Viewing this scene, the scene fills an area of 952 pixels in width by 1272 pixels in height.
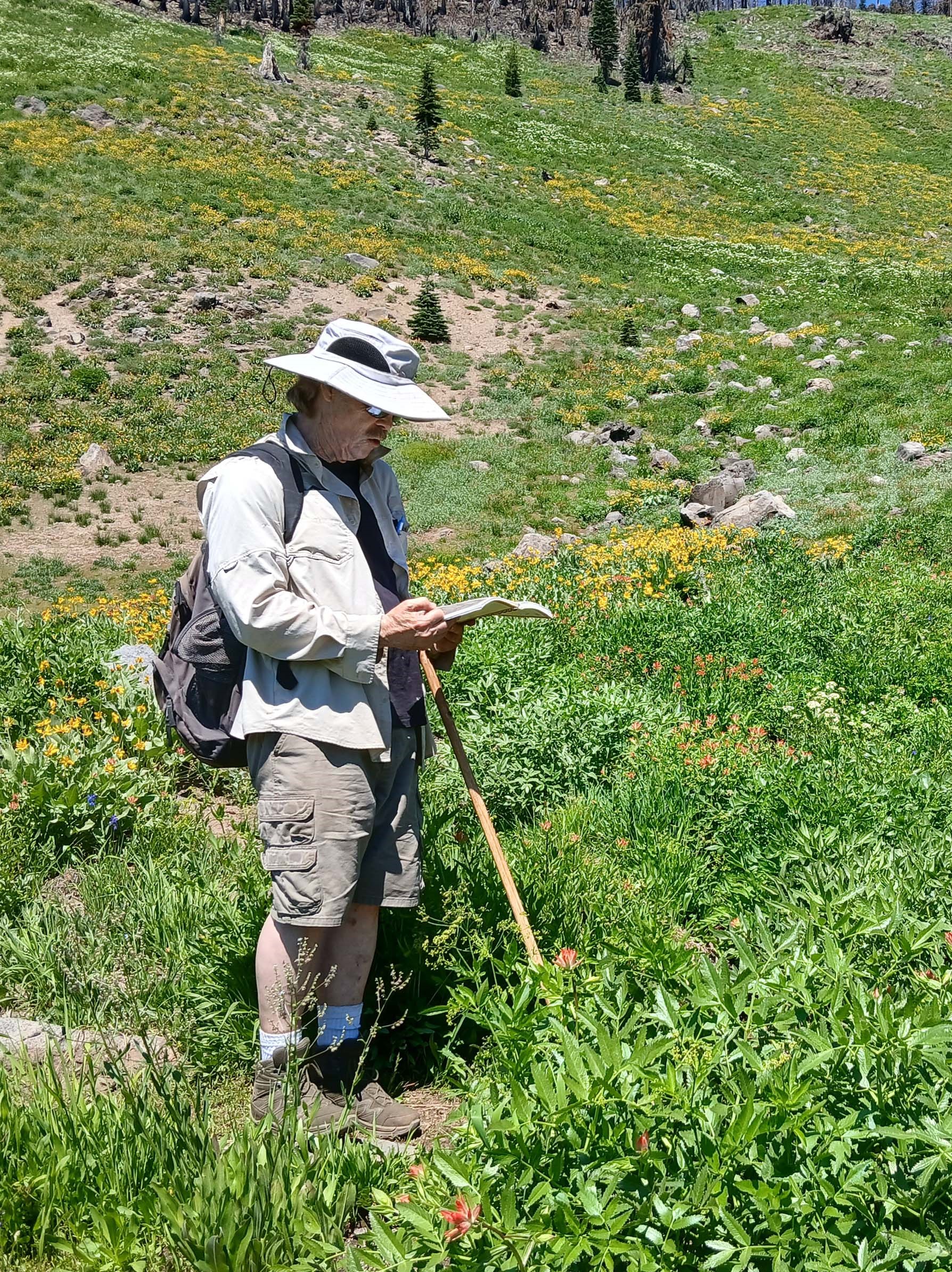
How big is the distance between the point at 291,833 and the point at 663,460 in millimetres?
13053

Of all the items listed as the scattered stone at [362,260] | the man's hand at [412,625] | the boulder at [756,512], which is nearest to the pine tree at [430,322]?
the scattered stone at [362,260]

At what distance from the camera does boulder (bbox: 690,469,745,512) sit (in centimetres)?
1170

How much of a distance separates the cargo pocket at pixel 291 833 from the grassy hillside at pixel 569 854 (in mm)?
441

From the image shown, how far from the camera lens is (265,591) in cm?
251

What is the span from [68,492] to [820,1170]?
15.6m

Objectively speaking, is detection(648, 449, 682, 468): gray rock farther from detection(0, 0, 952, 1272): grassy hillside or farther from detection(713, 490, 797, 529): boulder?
detection(713, 490, 797, 529): boulder

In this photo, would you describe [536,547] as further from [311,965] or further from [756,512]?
[311,965]

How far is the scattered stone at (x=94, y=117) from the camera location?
1226 inches

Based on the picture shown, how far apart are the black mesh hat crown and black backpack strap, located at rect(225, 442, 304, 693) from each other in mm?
331

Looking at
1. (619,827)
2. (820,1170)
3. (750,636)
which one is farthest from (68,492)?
(820,1170)

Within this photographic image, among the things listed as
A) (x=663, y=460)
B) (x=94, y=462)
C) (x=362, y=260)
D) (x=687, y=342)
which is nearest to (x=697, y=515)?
(x=663, y=460)

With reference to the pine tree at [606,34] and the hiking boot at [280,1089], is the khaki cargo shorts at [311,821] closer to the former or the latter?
the hiking boot at [280,1089]

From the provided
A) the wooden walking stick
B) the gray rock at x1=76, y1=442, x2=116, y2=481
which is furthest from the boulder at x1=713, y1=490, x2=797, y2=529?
the gray rock at x1=76, y1=442, x2=116, y2=481

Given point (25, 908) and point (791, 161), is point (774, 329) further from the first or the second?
point (791, 161)
